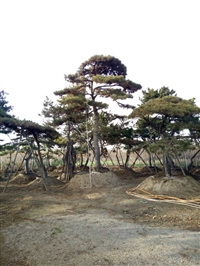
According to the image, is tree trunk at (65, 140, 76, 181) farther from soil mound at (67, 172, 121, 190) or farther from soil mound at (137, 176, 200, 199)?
soil mound at (137, 176, 200, 199)

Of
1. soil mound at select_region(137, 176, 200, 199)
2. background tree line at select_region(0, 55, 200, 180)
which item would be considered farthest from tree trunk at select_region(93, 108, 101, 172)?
soil mound at select_region(137, 176, 200, 199)

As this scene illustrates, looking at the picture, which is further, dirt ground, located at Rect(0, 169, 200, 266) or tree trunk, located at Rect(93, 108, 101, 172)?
tree trunk, located at Rect(93, 108, 101, 172)

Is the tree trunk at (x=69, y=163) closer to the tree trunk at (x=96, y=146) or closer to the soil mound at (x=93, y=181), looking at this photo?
the tree trunk at (x=96, y=146)

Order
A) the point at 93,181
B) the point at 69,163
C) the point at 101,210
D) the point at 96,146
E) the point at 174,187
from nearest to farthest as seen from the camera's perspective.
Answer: the point at 101,210 → the point at 174,187 → the point at 93,181 → the point at 96,146 → the point at 69,163

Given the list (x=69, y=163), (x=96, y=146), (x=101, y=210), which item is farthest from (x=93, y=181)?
(x=101, y=210)

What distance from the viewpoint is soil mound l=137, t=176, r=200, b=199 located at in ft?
25.3

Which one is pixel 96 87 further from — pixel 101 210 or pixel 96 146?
pixel 101 210

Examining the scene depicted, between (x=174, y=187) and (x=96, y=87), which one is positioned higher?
(x=96, y=87)

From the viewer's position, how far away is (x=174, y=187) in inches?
321

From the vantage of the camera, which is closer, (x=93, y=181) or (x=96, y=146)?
(x=93, y=181)

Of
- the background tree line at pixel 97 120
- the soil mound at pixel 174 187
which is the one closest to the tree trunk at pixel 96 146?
the background tree line at pixel 97 120

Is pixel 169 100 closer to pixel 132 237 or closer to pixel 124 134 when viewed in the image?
pixel 124 134

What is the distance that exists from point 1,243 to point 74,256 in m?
1.62

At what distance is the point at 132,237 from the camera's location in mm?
4105
